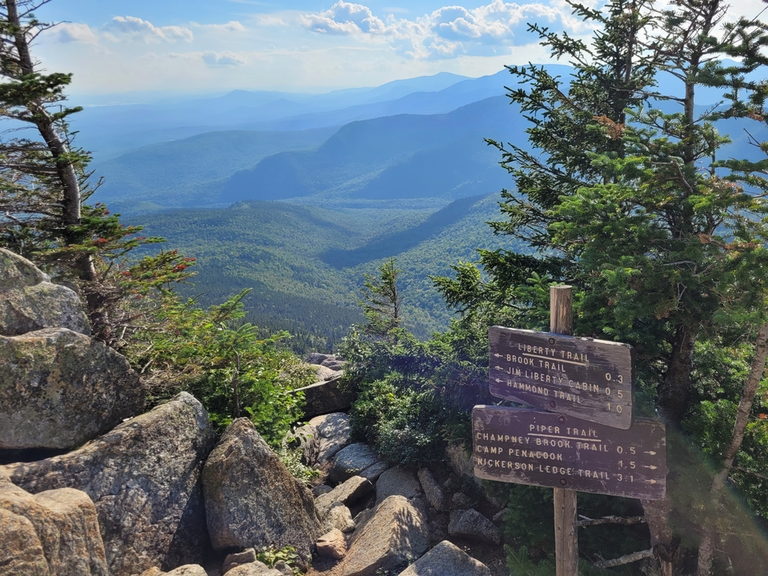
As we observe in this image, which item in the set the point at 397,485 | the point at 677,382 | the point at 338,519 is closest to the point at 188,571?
the point at 338,519

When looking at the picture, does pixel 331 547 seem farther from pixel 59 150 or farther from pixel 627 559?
pixel 59 150

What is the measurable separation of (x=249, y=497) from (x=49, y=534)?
289 centimetres

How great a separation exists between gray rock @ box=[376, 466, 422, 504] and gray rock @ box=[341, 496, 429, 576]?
110 centimetres

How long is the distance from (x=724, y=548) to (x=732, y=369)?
97.9 inches

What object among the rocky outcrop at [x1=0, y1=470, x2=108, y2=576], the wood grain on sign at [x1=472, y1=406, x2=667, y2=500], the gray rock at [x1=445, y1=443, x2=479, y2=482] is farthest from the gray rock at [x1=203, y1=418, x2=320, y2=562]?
the wood grain on sign at [x1=472, y1=406, x2=667, y2=500]

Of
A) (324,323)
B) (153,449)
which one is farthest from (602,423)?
(324,323)

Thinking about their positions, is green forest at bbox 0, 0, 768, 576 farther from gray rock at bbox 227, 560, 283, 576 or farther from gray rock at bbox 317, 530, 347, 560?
gray rock at bbox 227, 560, 283, 576

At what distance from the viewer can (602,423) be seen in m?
4.18

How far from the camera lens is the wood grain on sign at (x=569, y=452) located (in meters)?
4.16

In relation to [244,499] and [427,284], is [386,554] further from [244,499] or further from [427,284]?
[427,284]

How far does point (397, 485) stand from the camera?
10172mm

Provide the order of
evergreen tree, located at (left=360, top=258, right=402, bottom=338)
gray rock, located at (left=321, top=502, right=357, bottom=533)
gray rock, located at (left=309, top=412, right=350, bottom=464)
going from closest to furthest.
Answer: gray rock, located at (left=321, top=502, right=357, bottom=533) → gray rock, located at (left=309, top=412, right=350, bottom=464) → evergreen tree, located at (left=360, top=258, right=402, bottom=338)

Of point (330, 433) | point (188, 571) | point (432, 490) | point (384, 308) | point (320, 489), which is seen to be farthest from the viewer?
point (384, 308)

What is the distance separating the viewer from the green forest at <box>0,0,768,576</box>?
5.26 metres
